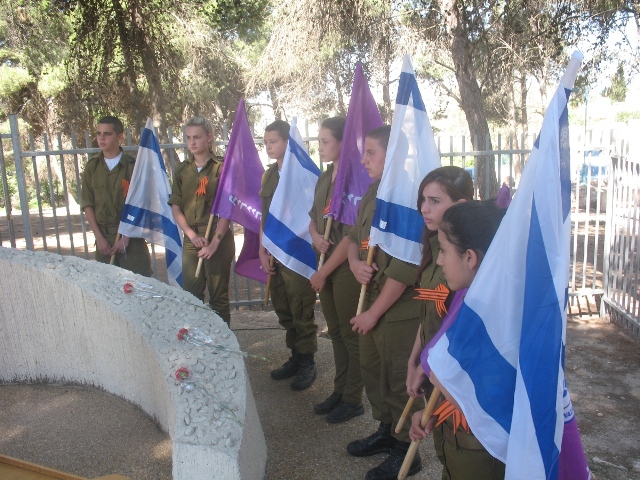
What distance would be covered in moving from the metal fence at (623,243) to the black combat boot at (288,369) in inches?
124

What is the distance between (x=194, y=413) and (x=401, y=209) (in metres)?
1.41

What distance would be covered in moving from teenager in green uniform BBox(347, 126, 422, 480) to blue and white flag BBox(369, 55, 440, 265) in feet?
0.34

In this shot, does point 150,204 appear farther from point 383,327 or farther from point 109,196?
point 383,327

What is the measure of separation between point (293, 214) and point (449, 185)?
205 cm

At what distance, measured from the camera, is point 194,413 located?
2.44 m

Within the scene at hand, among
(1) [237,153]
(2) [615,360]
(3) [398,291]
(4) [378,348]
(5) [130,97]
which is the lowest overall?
(2) [615,360]

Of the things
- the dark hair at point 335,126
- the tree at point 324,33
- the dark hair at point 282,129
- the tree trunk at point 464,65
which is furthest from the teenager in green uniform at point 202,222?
the tree at point 324,33

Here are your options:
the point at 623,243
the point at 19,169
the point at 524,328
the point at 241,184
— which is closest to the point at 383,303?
the point at 524,328

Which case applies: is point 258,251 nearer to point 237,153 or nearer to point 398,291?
point 237,153

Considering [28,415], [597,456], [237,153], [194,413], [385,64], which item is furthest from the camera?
[385,64]

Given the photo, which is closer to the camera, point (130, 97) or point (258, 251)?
point (258, 251)

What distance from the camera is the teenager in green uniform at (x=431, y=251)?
8.18ft

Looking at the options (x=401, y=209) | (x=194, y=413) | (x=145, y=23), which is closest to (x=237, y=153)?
(x=401, y=209)

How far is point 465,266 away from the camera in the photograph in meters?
2.12
